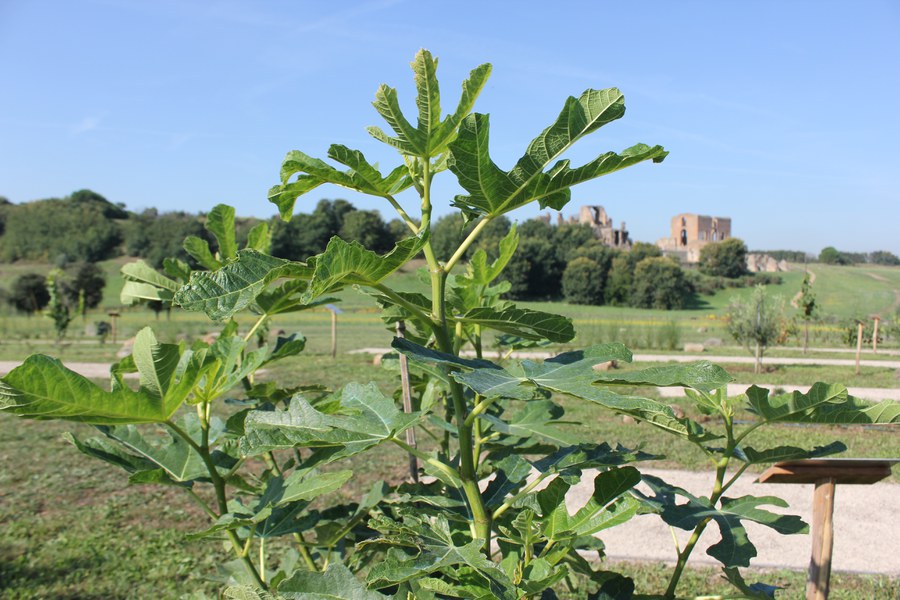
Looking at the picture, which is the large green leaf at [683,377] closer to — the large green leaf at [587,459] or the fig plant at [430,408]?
the fig plant at [430,408]

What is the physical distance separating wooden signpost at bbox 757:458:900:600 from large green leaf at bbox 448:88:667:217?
1240 millimetres

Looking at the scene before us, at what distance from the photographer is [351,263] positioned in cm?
78

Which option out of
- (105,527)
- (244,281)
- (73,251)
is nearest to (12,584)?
(105,527)

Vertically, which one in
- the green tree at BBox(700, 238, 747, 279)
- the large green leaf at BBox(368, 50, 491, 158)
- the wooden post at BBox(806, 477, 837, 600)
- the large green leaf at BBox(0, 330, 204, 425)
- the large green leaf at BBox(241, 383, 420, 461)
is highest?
the green tree at BBox(700, 238, 747, 279)

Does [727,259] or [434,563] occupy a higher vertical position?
[727,259]

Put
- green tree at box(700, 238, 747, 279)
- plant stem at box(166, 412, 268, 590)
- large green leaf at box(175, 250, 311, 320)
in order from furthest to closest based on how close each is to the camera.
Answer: green tree at box(700, 238, 747, 279) < plant stem at box(166, 412, 268, 590) < large green leaf at box(175, 250, 311, 320)

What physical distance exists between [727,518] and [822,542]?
924mm

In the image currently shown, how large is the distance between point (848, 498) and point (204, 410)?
219 inches

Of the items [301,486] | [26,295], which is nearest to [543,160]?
[301,486]

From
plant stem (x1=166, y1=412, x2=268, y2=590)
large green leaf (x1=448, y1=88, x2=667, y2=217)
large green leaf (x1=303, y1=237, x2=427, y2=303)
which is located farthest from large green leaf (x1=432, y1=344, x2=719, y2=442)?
plant stem (x1=166, y1=412, x2=268, y2=590)

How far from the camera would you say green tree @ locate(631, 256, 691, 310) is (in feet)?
137

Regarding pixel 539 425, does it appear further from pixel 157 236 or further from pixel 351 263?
pixel 157 236

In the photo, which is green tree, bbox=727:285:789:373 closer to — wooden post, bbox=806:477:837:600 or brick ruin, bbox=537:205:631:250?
wooden post, bbox=806:477:837:600

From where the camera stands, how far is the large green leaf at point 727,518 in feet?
3.98
